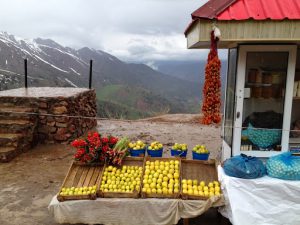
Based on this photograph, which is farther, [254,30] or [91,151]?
[91,151]

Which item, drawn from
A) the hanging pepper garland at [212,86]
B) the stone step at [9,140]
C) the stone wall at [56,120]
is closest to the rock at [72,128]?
the stone wall at [56,120]

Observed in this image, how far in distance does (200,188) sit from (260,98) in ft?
5.50

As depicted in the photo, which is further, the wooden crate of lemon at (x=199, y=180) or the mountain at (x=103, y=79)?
the mountain at (x=103, y=79)

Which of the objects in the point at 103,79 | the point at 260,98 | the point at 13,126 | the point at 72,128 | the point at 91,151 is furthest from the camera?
the point at 103,79

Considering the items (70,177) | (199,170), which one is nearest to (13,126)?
(70,177)

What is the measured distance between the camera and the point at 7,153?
23.9 feet

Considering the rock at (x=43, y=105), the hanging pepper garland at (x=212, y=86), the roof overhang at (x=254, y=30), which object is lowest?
the rock at (x=43, y=105)

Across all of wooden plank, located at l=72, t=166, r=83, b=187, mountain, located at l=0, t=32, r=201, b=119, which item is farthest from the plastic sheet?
mountain, located at l=0, t=32, r=201, b=119

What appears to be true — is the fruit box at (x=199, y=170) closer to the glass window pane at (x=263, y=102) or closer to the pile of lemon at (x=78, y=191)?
the glass window pane at (x=263, y=102)

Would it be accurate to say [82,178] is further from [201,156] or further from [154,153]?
[201,156]

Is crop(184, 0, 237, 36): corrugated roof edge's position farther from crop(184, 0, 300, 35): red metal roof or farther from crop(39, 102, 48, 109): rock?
crop(39, 102, 48, 109): rock

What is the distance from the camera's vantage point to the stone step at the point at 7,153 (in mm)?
7250

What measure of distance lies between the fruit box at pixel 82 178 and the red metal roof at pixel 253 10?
2.57m

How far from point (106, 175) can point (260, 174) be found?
2.07 metres
